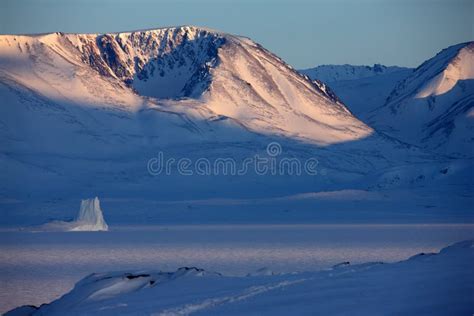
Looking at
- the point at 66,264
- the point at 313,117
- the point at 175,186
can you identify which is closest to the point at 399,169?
the point at 313,117

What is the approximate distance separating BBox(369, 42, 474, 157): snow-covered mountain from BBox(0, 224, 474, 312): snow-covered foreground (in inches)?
3193

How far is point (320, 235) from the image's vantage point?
5806 centimetres

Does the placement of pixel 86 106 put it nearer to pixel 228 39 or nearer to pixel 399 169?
pixel 228 39

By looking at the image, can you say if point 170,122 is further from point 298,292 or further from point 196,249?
point 298,292

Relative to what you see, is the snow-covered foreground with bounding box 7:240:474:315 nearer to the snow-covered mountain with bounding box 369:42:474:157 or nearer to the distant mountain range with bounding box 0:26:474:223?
the distant mountain range with bounding box 0:26:474:223

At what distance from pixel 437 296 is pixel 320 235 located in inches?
1653

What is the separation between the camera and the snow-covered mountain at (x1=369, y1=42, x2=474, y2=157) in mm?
147250

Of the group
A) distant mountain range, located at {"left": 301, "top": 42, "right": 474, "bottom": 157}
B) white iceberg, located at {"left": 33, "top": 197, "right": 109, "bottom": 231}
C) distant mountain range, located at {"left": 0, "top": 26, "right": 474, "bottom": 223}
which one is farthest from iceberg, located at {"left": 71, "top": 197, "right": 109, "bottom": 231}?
distant mountain range, located at {"left": 301, "top": 42, "right": 474, "bottom": 157}

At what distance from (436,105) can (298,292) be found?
145 metres

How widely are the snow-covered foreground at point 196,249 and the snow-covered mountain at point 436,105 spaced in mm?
81093

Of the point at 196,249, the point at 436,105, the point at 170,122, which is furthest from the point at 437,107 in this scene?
the point at 196,249

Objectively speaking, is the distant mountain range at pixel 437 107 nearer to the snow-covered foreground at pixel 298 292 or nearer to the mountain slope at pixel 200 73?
the mountain slope at pixel 200 73

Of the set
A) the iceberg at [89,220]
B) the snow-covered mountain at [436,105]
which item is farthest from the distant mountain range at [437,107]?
the iceberg at [89,220]

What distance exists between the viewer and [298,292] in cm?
1789
